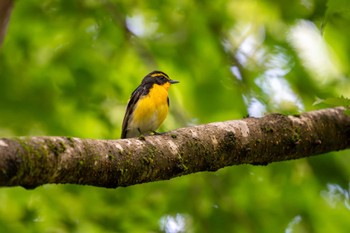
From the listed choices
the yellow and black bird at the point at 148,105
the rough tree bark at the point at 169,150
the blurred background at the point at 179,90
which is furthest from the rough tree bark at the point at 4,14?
the yellow and black bird at the point at 148,105

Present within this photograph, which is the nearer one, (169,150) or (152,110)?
(169,150)

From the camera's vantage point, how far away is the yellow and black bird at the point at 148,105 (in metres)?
6.24

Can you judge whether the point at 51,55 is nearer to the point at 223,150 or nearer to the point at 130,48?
the point at 130,48

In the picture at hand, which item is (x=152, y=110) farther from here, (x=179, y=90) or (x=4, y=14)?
(x=4, y=14)

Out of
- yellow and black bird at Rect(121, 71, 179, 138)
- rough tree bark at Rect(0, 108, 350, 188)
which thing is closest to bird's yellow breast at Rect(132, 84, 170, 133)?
yellow and black bird at Rect(121, 71, 179, 138)

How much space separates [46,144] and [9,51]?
3.31 meters

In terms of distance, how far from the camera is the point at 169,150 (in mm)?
3203

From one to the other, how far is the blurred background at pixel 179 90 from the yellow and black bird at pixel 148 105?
0.34 ft

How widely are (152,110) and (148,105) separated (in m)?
0.15

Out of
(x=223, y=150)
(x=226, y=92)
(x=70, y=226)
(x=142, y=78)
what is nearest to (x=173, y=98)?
(x=142, y=78)

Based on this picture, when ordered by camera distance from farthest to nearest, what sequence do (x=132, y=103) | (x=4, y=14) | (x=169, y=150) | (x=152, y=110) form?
(x=132, y=103) → (x=152, y=110) → (x=169, y=150) → (x=4, y=14)

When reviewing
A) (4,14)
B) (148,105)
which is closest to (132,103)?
(148,105)

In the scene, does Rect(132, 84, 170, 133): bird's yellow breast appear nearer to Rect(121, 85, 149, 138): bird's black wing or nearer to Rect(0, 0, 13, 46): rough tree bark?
Rect(121, 85, 149, 138): bird's black wing

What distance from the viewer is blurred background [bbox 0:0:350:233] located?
509cm
